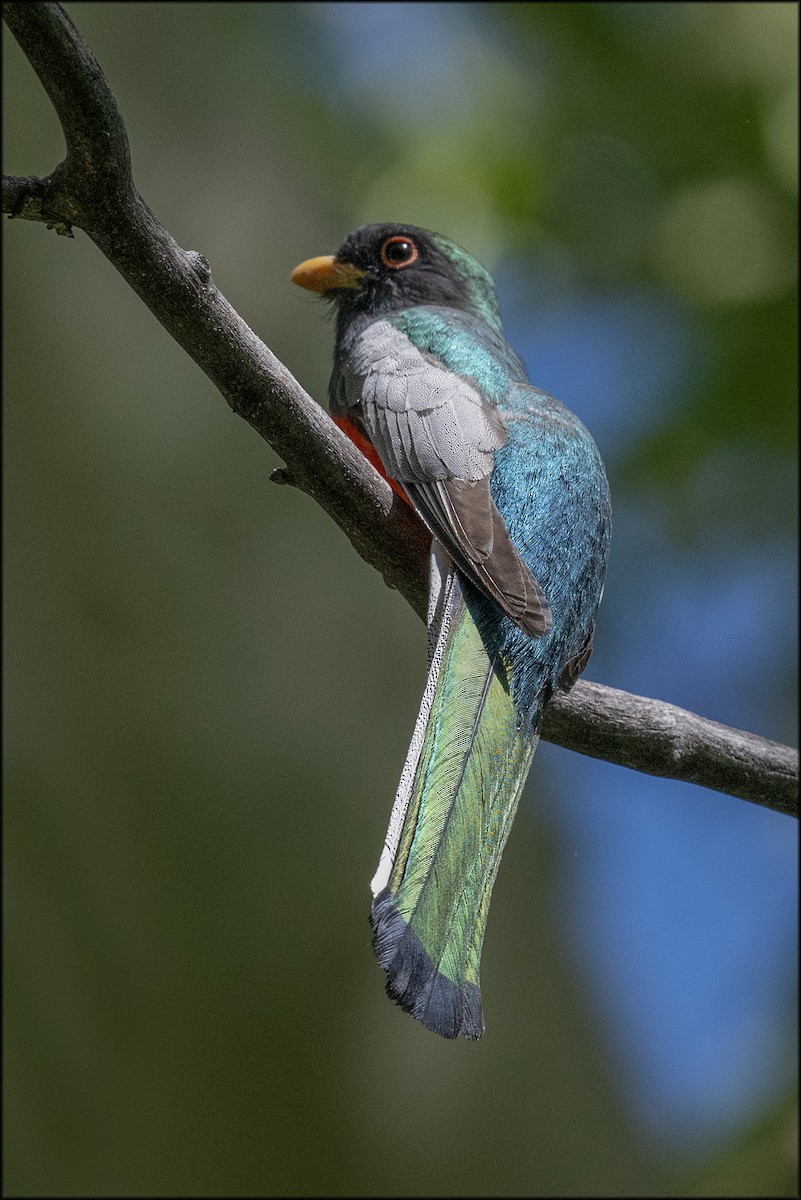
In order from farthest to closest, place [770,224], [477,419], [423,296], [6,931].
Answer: [6,931] < [770,224] < [423,296] < [477,419]

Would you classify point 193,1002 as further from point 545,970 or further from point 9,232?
point 9,232

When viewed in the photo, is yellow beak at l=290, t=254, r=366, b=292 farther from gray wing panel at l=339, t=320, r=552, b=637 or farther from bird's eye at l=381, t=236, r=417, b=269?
gray wing panel at l=339, t=320, r=552, b=637

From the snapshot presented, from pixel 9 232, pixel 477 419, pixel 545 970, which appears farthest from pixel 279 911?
pixel 9 232

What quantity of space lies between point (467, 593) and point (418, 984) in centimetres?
84

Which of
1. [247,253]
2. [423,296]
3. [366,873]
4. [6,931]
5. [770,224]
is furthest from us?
[247,253]

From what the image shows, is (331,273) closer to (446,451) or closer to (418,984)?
(446,451)

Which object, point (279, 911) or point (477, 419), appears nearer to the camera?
point (477, 419)

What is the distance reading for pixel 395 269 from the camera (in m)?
4.14

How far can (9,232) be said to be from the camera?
20.1 feet

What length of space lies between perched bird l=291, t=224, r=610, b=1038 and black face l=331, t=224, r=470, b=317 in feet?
1.39

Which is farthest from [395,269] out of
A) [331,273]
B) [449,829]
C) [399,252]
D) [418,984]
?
[418,984]

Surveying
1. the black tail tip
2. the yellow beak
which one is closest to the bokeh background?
the yellow beak

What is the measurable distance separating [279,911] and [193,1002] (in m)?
0.49

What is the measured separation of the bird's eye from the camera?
4152 millimetres
